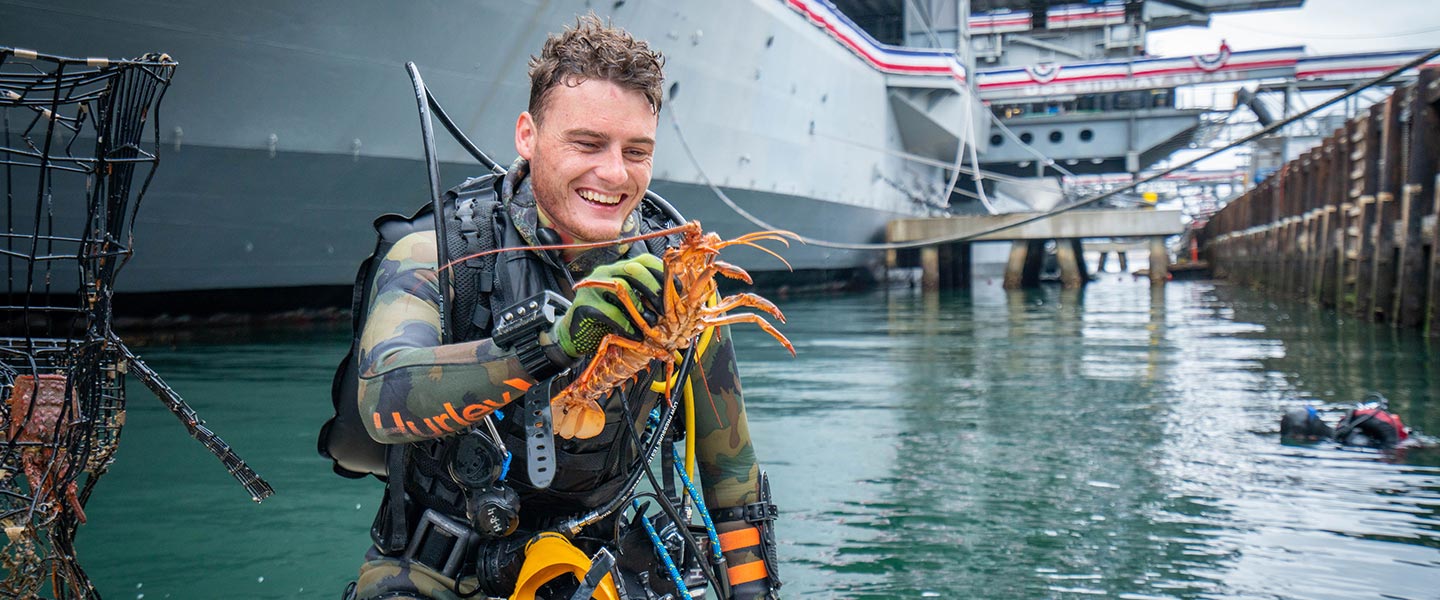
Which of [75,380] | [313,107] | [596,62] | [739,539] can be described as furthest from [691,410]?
[313,107]

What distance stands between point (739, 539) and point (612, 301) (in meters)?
1.13

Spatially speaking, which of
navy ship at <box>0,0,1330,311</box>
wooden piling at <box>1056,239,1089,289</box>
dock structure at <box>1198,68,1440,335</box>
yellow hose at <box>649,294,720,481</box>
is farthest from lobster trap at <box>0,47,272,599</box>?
wooden piling at <box>1056,239,1089,289</box>

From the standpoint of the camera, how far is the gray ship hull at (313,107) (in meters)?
12.0

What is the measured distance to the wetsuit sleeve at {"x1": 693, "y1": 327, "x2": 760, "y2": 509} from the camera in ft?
9.62

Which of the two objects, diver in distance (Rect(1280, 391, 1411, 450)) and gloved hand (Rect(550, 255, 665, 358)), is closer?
gloved hand (Rect(550, 255, 665, 358))

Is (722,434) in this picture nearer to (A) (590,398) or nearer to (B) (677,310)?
(A) (590,398)

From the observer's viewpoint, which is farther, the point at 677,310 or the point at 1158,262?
the point at 1158,262

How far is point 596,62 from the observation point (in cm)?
246

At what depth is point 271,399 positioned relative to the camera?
945cm

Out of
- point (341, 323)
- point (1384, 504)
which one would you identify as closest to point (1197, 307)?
point (341, 323)

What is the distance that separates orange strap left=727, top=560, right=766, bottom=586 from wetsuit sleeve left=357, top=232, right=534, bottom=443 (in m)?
0.93

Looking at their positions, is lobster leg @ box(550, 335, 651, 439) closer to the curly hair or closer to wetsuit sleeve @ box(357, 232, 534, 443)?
wetsuit sleeve @ box(357, 232, 534, 443)

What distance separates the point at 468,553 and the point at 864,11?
35.6 m

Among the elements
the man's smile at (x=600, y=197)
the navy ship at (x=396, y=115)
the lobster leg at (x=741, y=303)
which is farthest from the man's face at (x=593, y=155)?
the navy ship at (x=396, y=115)
